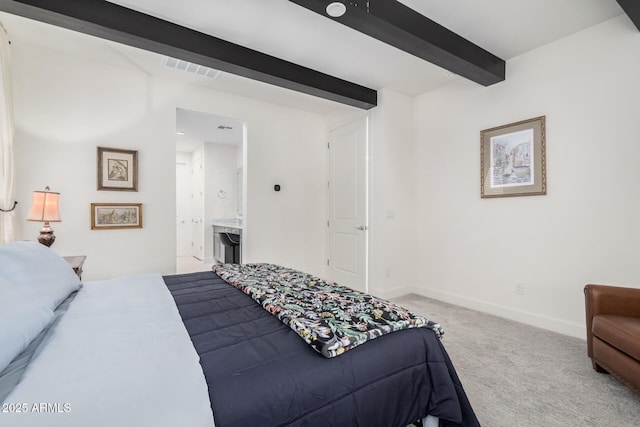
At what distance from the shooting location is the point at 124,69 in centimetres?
327

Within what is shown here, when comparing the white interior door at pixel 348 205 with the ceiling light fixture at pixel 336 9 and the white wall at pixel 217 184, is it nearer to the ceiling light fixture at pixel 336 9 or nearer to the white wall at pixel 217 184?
the ceiling light fixture at pixel 336 9

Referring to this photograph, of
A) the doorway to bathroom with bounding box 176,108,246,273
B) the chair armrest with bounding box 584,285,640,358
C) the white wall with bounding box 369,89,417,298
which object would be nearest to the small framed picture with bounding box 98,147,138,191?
the doorway to bathroom with bounding box 176,108,246,273

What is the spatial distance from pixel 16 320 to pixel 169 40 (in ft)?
7.73

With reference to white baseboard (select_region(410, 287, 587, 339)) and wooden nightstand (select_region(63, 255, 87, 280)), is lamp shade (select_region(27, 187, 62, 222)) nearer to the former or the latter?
wooden nightstand (select_region(63, 255, 87, 280))

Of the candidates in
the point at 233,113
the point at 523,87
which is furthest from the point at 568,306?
the point at 233,113

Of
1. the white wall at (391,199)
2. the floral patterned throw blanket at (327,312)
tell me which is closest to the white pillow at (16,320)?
Answer: the floral patterned throw blanket at (327,312)

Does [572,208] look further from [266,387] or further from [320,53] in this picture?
[266,387]

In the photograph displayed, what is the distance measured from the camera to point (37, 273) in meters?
1.40

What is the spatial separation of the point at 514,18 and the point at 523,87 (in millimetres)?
822

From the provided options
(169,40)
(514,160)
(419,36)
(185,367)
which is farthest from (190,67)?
(514,160)

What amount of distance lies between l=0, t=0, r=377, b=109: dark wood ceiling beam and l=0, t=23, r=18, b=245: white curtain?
74cm

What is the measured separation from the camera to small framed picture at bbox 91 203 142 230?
3127mm

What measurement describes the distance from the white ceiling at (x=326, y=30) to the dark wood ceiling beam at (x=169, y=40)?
70 millimetres

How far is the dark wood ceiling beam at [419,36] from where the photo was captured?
2117mm
